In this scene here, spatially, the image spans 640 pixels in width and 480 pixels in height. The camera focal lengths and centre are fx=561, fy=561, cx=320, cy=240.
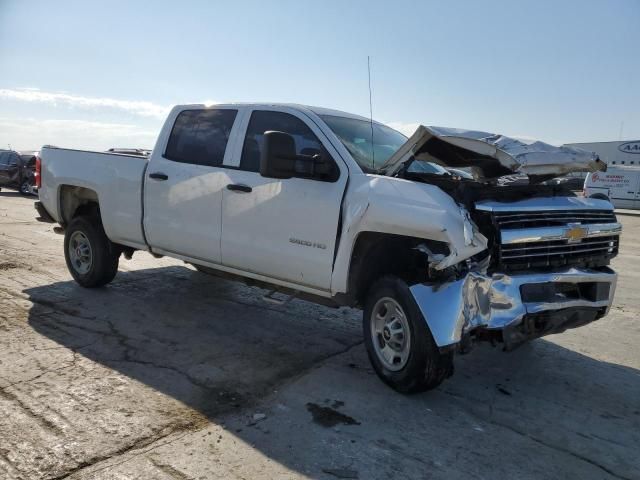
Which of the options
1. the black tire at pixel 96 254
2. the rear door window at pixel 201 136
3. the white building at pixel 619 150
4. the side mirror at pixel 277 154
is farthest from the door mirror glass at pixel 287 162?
the white building at pixel 619 150

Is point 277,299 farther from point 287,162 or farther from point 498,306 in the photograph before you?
point 498,306

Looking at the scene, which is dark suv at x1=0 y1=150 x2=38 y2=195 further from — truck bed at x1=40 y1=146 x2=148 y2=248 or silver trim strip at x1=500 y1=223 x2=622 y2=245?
silver trim strip at x1=500 y1=223 x2=622 y2=245

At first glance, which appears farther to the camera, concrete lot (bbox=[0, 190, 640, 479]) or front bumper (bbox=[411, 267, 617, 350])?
front bumper (bbox=[411, 267, 617, 350])

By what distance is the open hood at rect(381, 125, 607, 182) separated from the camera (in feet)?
12.7

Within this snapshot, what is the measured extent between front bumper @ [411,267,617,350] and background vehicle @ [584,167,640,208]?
22.6 m

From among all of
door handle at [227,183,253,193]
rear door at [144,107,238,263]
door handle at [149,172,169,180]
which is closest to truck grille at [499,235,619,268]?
door handle at [227,183,253,193]

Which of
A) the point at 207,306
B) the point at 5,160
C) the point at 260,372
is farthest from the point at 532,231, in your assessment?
the point at 5,160

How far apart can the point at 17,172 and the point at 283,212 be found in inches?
820

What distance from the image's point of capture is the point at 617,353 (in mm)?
4965

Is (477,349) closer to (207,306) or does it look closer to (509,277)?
(509,277)

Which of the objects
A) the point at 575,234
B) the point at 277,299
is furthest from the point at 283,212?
the point at 575,234

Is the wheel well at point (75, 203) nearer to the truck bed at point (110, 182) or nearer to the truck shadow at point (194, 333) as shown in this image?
the truck bed at point (110, 182)

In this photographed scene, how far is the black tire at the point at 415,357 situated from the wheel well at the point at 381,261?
0.16m

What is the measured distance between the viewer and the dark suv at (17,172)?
21734mm
